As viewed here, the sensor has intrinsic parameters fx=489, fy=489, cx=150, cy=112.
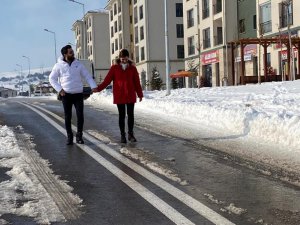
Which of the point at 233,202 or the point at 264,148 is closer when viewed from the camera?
the point at 233,202

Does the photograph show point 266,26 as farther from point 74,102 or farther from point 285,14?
point 74,102

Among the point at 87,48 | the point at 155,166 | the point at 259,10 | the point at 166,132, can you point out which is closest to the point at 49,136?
the point at 166,132

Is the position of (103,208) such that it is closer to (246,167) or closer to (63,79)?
(246,167)

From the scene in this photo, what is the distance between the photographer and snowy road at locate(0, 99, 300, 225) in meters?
4.38

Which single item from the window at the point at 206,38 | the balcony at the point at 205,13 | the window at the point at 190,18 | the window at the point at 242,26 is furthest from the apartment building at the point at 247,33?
the window at the point at 190,18

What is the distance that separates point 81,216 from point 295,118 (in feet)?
17.9

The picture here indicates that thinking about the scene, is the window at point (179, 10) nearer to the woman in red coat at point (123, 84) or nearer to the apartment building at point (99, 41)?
the apartment building at point (99, 41)

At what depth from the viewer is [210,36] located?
47.9 meters

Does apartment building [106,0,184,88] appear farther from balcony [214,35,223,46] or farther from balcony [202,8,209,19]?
balcony [214,35,223,46]

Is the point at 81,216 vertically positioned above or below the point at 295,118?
below

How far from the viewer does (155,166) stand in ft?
21.8

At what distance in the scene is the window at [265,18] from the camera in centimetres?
3809

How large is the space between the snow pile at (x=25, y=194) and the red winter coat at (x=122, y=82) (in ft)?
7.62

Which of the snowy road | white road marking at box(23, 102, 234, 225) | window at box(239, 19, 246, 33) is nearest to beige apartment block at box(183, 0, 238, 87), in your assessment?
window at box(239, 19, 246, 33)
